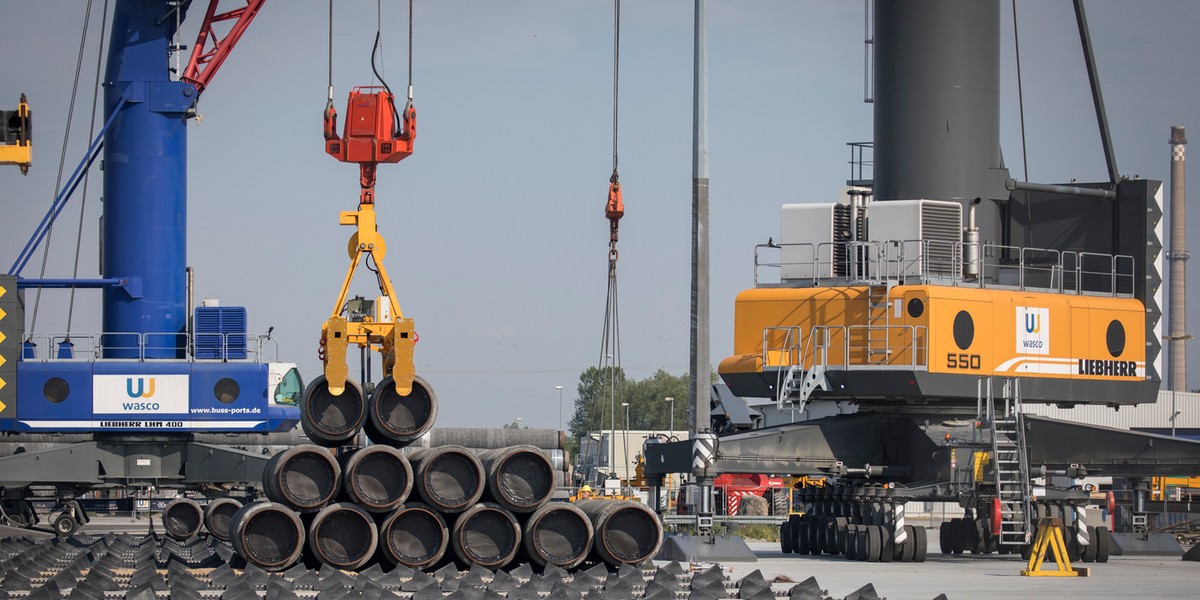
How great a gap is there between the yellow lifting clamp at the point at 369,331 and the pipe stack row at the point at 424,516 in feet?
3.20

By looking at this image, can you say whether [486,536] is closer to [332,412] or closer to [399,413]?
→ [399,413]

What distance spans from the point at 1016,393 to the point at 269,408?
16637 mm

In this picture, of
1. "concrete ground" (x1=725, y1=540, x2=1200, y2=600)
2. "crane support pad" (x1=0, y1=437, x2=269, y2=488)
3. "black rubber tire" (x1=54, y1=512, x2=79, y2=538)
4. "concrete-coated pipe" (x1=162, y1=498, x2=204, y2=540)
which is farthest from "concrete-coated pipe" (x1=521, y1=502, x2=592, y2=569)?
"black rubber tire" (x1=54, y1=512, x2=79, y2=538)

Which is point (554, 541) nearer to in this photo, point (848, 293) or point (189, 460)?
point (848, 293)

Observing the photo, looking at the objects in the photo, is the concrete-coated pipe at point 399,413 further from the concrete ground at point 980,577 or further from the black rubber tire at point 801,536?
the black rubber tire at point 801,536

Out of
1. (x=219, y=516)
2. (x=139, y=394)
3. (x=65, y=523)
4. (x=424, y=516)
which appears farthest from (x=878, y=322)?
(x=65, y=523)

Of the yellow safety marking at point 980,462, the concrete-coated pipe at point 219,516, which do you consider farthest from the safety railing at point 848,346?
the concrete-coated pipe at point 219,516

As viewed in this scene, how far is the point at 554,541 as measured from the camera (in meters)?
20.8

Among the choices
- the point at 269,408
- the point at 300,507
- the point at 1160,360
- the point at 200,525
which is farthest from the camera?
the point at 269,408

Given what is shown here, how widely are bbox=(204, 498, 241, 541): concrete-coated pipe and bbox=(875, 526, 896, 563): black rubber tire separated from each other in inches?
470

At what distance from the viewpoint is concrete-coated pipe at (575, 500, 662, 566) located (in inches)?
821

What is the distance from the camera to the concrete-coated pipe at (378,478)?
20328 mm

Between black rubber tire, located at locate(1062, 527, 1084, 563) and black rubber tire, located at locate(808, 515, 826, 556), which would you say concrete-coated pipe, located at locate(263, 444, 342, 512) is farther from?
black rubber tire, located at locate(1062, 527, 1084, 563)

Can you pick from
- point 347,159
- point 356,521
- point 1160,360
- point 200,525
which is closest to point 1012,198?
point 1160,360
